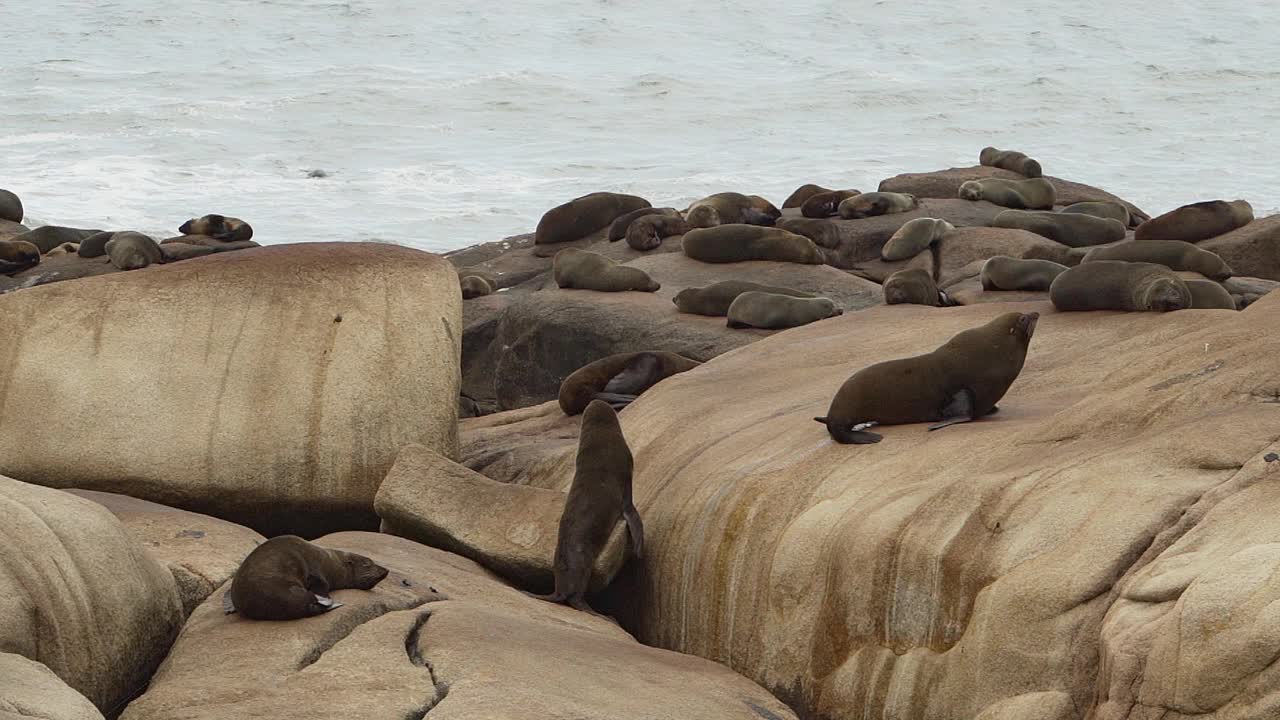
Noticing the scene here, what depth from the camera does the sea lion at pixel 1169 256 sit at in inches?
338

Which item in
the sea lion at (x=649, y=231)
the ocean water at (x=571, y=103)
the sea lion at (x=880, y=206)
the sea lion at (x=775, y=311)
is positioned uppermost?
the sea lion at (x=775, y=311)

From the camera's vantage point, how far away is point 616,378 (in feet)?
28.2

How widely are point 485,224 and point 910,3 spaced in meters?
26.1

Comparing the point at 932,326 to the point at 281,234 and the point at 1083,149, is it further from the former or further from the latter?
the point at 1083,149

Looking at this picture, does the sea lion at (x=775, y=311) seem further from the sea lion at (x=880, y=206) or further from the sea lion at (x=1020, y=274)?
the sea lion at (x=880, y=206)

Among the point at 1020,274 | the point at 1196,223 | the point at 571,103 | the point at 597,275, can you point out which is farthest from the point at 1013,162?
the point at 571,103

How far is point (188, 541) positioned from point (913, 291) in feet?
15.4

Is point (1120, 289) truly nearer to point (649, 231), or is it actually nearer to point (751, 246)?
point (751, 246)

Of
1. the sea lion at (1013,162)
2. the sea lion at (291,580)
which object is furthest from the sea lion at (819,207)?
the sea lion at (291,580)

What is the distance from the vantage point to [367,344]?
720 centimetres

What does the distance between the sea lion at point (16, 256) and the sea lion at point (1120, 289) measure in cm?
888

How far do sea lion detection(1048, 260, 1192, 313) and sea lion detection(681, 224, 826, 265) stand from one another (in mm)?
4222

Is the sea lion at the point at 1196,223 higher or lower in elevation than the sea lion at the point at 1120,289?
lower

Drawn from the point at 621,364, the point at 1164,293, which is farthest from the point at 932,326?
the point at 621,364
